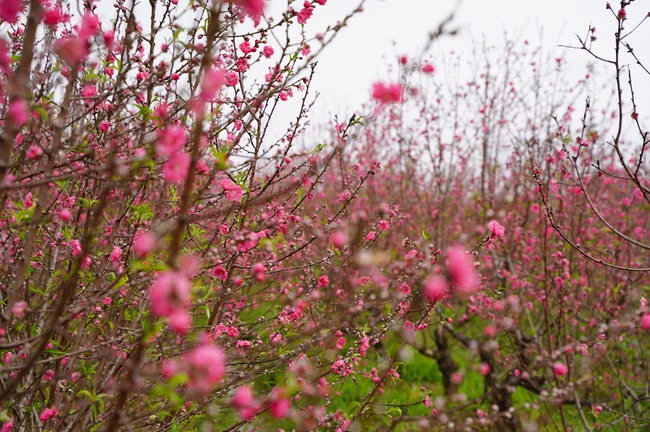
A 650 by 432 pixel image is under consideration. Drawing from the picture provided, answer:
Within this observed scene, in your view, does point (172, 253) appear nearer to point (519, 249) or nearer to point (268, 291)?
point (268, 291)

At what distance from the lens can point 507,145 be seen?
23.1 feet

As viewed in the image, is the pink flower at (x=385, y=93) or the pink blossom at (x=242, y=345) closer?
the pink flower at (x=385, y=93)

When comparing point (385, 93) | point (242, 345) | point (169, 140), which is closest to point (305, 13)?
point (385, 93)

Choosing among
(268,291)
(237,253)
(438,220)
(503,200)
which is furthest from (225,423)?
(503,200)

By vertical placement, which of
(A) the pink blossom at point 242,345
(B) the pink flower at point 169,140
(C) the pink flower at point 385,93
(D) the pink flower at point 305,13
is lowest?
(B) the pink flower at point 169,140

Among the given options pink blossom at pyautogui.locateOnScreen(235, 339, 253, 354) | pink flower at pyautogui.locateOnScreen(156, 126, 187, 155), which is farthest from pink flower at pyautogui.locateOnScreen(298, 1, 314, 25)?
pink blossom at pyautogui.locateOnScreen(235, 339, 253, 354)

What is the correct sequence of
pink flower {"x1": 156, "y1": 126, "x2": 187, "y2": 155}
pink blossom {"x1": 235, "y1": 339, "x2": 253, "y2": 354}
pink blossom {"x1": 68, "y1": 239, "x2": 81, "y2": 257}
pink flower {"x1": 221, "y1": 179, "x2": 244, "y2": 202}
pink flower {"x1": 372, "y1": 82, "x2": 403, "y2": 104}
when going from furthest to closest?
1. pink blossom {"x1": 235, "y1": 339, "x2": 253, "y2": 354}
2. pink blossom {"x1": 68, "y1": 239, "x2": 81, "y2": 257}
3. pink flower {"x1": 221, "y1": 179, "x2": 244, "y2": 202}
4. pink flower {"x1": 372, "y1": 82, "x2": 403, "y2": 104}
5. pink flower {"x1": 156, "y1": 126, "x2": 187, "y2": 155}

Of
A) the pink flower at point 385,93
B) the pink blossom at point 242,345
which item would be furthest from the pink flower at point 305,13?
the pink blossom at point 242,345

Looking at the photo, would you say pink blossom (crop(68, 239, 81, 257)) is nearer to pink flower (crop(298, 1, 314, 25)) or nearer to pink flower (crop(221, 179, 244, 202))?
pink flower (crop(221, 179, 244, 202))

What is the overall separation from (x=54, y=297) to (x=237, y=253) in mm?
1371

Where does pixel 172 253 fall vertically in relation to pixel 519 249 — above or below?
below

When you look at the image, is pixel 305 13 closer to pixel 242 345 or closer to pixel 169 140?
pixel 169 140

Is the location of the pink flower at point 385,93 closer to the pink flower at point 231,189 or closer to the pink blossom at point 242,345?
the pink flower at point 231,189

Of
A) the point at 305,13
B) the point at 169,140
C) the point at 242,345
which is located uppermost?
the point at 305,13
